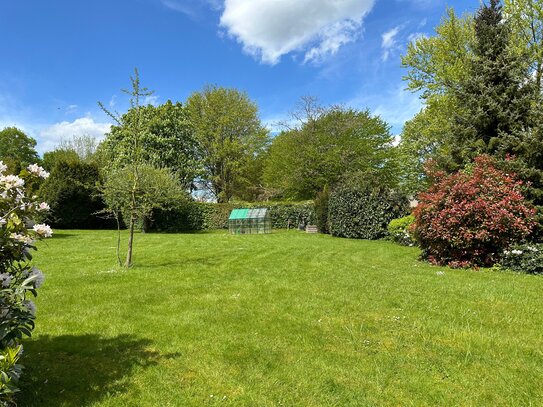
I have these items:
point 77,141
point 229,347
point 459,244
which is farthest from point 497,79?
point 77,141

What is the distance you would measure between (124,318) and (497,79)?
12.6m

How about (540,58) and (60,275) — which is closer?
(60,275)

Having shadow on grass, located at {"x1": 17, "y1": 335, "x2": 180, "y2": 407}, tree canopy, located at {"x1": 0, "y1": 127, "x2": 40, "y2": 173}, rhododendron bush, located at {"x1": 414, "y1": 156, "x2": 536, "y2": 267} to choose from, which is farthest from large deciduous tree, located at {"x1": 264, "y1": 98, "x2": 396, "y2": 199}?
tree canopy, located at {"x1": 0, "y1": 127, "x2": 40, "y2": 173}

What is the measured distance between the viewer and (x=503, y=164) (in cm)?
1048

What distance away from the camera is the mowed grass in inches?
123

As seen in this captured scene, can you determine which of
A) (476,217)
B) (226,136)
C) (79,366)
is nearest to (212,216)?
(226,136)

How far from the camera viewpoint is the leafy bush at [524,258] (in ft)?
28.0

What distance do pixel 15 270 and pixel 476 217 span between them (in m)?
9.63

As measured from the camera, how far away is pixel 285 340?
425 centimetres

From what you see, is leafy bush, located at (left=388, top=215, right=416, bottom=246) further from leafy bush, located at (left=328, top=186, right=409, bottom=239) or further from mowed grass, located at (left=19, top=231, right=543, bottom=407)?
mowed grass, located at (left=19, top=231, right=543, bottom=407)

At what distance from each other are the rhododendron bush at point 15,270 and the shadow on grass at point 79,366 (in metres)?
0.39

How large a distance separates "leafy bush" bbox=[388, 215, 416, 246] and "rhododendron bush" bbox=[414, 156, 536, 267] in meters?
3.81

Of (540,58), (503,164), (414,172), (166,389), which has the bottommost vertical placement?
(166,389)

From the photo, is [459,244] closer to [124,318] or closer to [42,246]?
[124,318]
